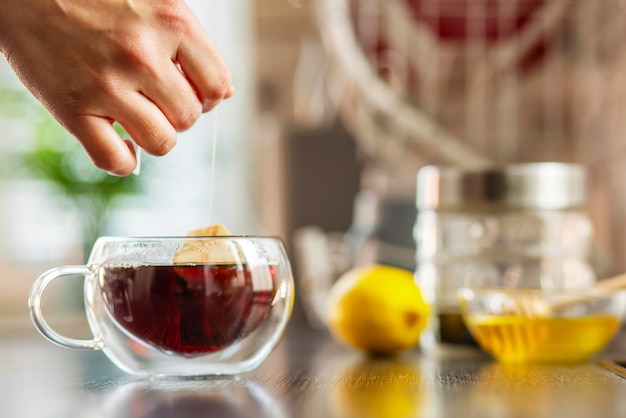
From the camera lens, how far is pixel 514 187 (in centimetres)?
98

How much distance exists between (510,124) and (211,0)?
1.68 meters

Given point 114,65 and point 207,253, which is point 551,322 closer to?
point 207,253

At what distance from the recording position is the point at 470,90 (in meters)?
2.63

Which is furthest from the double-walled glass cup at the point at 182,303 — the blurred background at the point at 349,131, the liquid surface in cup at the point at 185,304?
the blurred background at the point at 349,131

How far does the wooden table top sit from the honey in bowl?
3 cm

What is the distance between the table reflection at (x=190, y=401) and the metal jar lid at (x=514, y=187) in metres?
0.40

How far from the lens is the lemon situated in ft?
3.16

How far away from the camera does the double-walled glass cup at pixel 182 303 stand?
26.0 inches

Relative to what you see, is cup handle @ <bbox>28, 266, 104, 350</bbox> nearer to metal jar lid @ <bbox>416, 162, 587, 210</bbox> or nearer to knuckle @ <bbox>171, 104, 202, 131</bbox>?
knuckle @ <bbox>171, 104, 202, 131</bbox>

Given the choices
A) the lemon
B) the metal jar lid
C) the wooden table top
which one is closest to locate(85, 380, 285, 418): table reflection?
the wooden table top

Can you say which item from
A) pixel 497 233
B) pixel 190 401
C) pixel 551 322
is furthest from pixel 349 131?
pixel 190 401

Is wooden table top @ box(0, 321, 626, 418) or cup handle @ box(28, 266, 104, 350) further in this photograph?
cup handle @ box(28, 266, 104, 350)

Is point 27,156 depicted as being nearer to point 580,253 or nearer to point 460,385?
point 580,253

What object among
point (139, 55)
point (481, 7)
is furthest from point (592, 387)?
point (481, 7)
